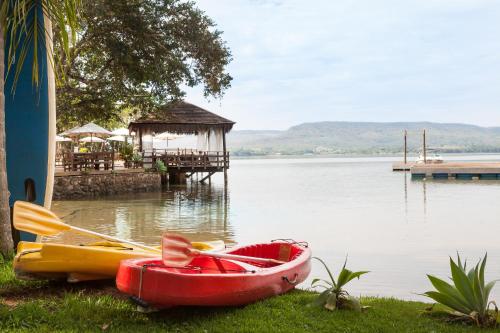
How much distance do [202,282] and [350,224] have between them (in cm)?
1108

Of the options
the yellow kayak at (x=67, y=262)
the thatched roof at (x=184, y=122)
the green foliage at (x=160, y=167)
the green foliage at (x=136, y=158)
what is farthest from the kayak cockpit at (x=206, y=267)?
the thatched roof at (x=184, y=122)

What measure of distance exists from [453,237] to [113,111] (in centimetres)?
1642

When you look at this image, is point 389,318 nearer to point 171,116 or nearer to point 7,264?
point 7,264

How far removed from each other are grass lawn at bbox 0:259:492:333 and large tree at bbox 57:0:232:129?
52.7 ft

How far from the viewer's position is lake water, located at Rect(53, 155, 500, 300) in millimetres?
9750

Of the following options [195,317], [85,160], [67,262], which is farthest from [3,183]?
[85,160]

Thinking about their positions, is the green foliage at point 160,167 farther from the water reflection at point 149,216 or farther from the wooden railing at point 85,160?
the water reflection at point 149,216

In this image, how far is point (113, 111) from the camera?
24875 millimetres

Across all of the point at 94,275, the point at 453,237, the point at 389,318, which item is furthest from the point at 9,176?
the point at 453,237

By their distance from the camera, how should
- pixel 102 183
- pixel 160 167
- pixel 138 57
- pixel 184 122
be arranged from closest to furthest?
pixel 138 57 → pixel 102 183 → pixel 160 167 → pixel 184 122

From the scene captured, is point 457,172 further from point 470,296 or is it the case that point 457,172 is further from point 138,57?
point 470,296

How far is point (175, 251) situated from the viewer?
16.8 feet

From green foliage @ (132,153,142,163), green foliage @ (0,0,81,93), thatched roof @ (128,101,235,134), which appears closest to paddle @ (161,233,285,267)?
green foliage @ (0,0,81,93)

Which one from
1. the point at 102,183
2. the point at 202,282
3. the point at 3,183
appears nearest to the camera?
the point at 202,282
